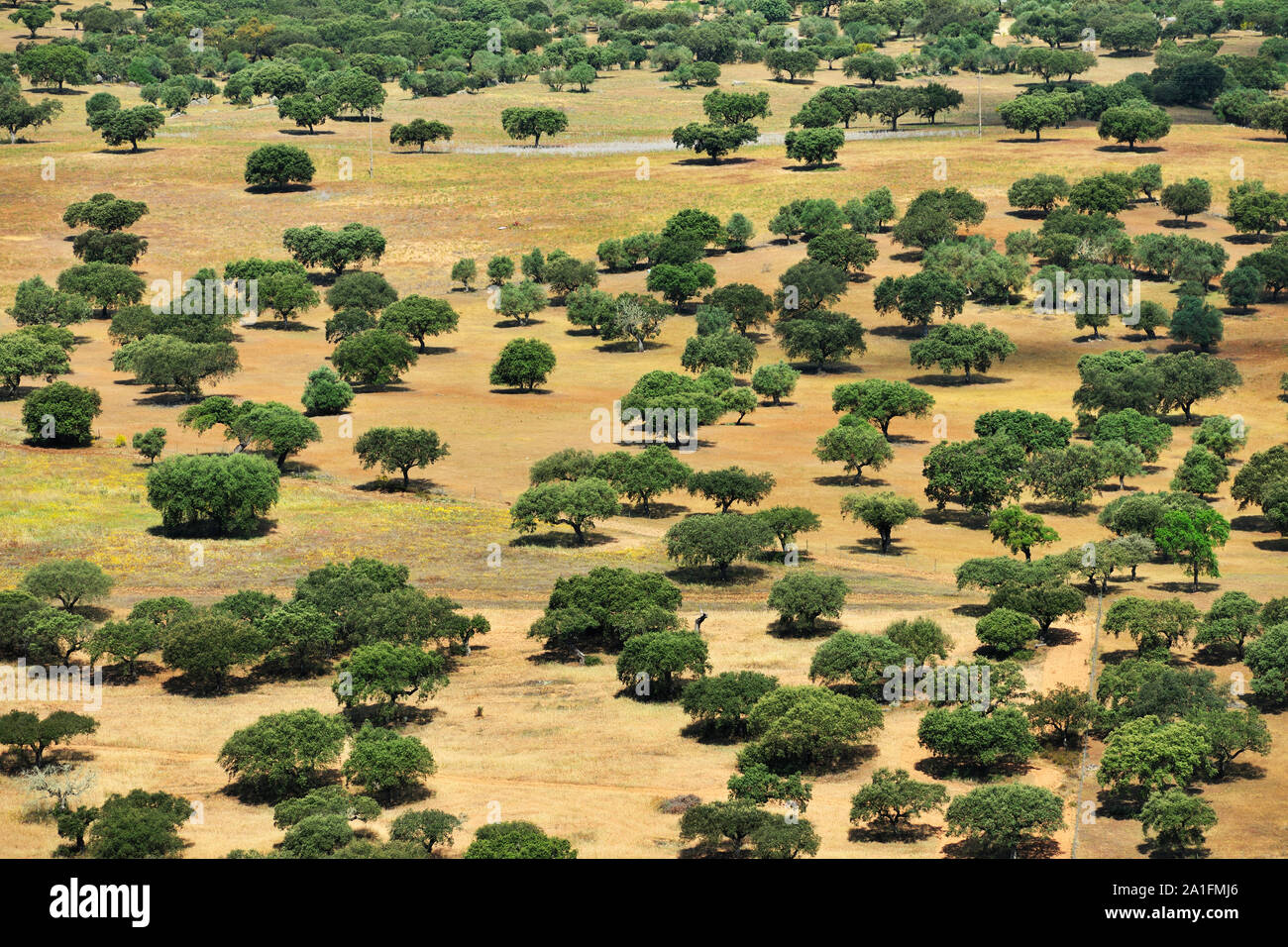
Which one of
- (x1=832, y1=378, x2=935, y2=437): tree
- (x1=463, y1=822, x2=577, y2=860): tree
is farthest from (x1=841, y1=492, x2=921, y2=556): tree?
(x1=463, y1=822, x2=577, y2=860): tree

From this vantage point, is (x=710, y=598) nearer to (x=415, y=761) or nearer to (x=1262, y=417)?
(x=415, y=761)

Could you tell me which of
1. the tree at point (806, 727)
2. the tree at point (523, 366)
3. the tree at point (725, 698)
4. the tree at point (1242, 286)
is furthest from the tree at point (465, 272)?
the tree at point (806, 727)

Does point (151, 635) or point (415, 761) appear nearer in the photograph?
point (415, 761)

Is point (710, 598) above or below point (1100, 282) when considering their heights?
below

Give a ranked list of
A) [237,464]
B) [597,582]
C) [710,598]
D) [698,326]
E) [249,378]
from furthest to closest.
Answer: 1. [698,326]
2. [249,378]
3. [237,464]
4. [710,598]
5. [597,582]

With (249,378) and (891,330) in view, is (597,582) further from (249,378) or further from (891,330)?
(891,330)

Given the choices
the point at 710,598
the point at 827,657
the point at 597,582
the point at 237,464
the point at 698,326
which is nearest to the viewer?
the point at 827,657

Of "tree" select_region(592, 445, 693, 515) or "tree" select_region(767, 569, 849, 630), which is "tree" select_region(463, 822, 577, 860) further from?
"tree" select_region(592, 445, 693, 515)

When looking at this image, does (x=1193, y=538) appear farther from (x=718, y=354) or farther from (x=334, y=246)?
(x=334, y=246)

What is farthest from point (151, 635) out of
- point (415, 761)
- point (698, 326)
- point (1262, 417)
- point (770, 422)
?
point (1262, 417)
